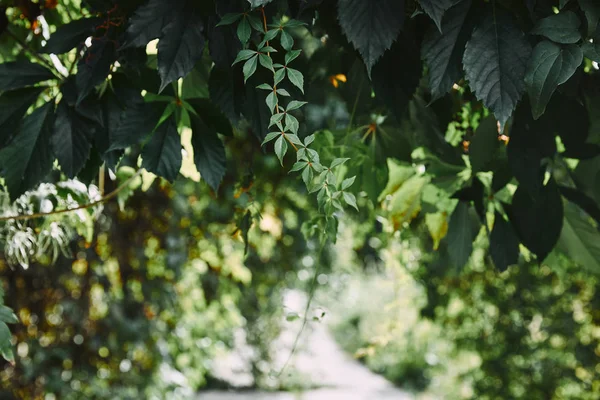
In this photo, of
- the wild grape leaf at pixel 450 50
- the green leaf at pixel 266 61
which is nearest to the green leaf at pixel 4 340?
the green leaf at pixel 266 61

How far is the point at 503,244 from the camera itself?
3.47 ft

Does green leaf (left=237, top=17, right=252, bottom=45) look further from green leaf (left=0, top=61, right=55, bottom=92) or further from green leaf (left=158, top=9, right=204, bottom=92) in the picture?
green leaf (left=0, top=61, right=55, bottom=92)

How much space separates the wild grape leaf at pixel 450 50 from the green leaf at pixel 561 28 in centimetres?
9

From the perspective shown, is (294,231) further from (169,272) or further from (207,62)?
(207,62)

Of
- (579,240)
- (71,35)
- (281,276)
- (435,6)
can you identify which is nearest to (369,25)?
(435,6)

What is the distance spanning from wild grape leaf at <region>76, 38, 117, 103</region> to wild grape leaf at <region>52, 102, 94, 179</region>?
0.23 feet

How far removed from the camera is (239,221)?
116 centimetres

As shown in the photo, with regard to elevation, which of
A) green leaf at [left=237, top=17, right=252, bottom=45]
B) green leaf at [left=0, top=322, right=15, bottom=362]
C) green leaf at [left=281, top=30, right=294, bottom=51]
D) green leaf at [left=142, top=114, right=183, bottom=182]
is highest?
green leaf at [left=237, top=17, right=252, bottom=45]

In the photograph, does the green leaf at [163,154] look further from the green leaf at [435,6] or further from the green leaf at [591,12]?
the green leaf at [591,12]

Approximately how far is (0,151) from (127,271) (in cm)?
282

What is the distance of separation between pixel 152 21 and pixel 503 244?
678mm

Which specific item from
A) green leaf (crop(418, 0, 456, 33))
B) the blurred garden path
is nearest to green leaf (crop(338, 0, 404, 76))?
green leaf (crop(418, 0, 456, 33))

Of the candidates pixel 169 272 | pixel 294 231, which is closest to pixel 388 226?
pixel 169 272

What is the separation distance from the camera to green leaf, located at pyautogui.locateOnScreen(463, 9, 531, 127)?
71cm
